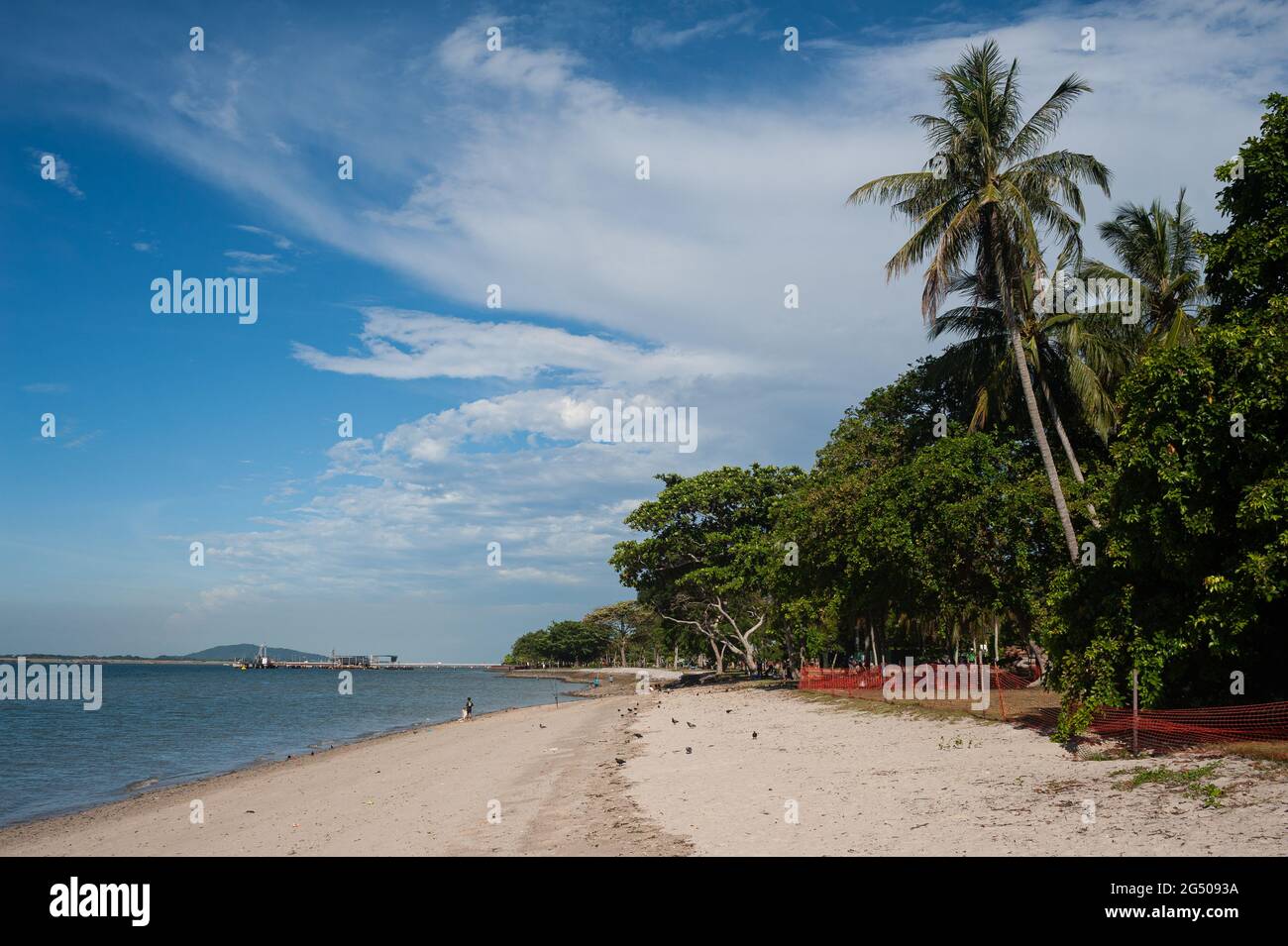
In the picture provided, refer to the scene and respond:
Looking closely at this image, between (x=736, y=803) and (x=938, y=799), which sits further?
(x=736, y=803)

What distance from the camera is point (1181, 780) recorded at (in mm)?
11047

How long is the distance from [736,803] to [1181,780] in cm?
628

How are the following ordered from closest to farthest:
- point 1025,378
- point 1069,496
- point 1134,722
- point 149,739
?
point 1134,722
point 1025,378
point 1069,496
point 149,739

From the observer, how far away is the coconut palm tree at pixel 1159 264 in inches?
1069

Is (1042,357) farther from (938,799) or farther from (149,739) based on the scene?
(149,739)

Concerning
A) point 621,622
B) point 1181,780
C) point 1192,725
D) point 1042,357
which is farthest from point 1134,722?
point 621,622

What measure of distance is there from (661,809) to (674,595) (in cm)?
4349

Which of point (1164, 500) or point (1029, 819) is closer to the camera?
point (1029, 819)

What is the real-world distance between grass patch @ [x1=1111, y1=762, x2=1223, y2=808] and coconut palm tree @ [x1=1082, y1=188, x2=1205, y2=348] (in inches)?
767
